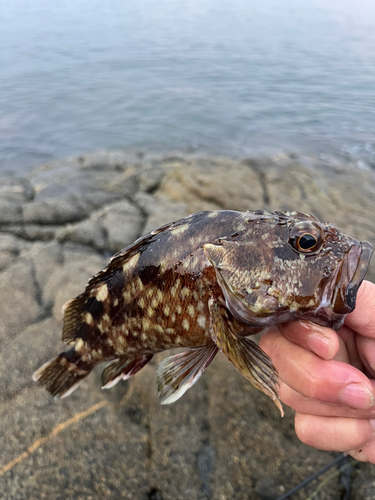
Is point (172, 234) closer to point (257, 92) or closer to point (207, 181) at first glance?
point (207, 181)

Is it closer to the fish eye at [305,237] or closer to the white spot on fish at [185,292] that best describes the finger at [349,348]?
the fish eye at [305,237]

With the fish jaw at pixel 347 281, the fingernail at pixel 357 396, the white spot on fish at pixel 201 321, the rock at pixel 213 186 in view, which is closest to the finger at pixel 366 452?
the fingernail at pixel 357 396

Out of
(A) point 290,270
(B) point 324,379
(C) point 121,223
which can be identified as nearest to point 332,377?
(B) point 324,379

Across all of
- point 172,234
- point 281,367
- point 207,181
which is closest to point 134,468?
point 281,367

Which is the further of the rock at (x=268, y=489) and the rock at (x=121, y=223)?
the rock at (x=121, y=223)

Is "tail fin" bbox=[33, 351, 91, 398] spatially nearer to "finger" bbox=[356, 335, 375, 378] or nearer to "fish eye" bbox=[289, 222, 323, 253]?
"fish eye" bbox=[289, 222, 323, 253]
